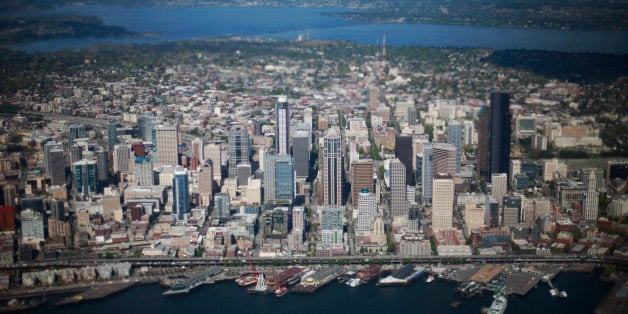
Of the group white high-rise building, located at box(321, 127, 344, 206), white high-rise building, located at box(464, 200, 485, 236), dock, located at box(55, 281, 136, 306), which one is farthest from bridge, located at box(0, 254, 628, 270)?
white high-rise building, located at box(321, 127, 344, 206)

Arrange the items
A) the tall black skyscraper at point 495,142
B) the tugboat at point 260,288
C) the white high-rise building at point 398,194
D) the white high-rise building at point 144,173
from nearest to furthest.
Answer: the tugboat at point 260,288
the white high-rise building at point 398,194
the tall black skyscraper at point 495,142
the white high-rise building at point 144,173

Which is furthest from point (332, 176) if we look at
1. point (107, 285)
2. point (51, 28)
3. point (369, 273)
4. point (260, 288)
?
point (51, 28)

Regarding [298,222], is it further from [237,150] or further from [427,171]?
[237,150]

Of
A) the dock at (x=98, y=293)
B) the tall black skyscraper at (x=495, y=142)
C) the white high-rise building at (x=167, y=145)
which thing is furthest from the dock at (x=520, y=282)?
the white high-rise building at (x=167, y=145)

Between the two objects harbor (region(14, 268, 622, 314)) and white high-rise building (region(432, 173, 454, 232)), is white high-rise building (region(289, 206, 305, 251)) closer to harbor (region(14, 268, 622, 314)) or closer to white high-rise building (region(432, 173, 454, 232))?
harbor (region(14, 268, 622, 314))

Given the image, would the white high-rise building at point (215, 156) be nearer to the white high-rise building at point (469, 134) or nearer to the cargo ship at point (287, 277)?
the cargo ship at point (287, 277)

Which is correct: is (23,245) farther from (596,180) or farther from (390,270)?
(596,180)

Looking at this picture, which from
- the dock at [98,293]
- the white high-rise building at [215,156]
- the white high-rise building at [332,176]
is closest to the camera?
the dock at [98,293]
